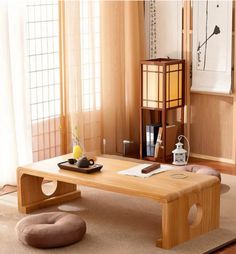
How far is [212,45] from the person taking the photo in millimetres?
6312

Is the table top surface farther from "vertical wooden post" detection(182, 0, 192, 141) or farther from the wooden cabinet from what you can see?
"vertical wooden post" detection(182, 0, 192, 141)

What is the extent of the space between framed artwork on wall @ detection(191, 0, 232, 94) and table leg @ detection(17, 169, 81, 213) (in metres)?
1.88

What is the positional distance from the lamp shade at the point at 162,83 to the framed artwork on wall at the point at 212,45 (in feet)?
0.53

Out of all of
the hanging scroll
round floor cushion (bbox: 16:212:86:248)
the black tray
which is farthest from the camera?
the hanging scroll

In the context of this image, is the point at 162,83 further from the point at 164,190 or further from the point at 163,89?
the point at 164,190

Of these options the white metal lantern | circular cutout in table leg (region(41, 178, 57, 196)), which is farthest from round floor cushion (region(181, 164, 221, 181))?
circular cutout in table leg (region(41, 178, 57, 196))

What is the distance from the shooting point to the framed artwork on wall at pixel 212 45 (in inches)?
244

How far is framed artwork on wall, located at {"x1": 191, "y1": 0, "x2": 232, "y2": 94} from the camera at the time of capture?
6.20 m

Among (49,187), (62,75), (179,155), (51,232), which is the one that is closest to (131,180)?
(51,232)

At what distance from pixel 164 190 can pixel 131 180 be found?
31 cm

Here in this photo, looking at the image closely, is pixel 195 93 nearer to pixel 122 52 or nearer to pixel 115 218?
pixel 122 52

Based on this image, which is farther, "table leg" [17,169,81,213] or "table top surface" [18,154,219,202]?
"table leg" [17,169,81,213]

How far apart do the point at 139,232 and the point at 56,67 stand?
7.41 ft

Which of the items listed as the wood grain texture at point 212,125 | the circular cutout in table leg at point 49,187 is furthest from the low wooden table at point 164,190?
the wood grain texture at point 212,125
